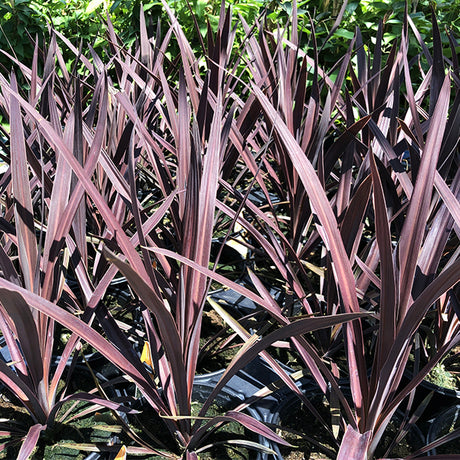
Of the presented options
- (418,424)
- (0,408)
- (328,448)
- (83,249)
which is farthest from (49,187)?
A: (418,424)

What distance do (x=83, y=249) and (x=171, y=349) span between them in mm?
300

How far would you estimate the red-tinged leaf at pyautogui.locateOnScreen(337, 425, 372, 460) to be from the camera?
1.87ft

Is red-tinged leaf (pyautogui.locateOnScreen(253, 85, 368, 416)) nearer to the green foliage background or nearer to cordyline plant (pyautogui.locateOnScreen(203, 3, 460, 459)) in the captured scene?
cordyline plant (pyautogui.locateOnScreen(203, 3, 460, 459))

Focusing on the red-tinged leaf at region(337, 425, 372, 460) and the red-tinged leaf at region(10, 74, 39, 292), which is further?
the red-tinged leaf at region(10, 74, 39, 292)

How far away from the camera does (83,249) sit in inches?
32.9

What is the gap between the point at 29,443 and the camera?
2.14 ft

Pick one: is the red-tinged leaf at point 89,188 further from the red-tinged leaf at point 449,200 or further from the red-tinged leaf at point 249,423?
the red-tinged leaf at point 449,200

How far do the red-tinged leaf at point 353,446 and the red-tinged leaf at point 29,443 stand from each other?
15.5 inches

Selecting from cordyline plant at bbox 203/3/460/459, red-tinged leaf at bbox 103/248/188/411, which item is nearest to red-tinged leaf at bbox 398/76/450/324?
cordyline plant at bbox 203/3/460/459

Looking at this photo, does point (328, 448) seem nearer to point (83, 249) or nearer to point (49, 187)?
point (83, 249)

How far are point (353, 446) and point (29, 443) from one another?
1.38 feet

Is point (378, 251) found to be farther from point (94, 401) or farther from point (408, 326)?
point (94, 401)

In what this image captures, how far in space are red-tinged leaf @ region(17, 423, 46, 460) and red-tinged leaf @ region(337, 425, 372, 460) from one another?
0.39 m

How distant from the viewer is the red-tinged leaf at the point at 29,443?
630 mm
